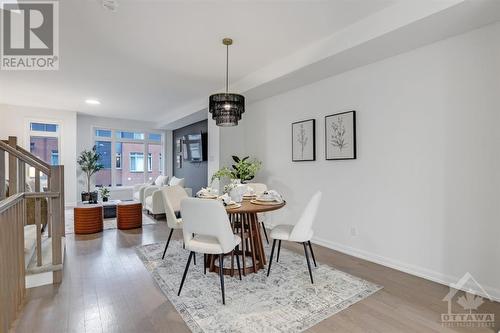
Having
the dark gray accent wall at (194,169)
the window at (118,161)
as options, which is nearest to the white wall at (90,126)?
the window at (118,161)

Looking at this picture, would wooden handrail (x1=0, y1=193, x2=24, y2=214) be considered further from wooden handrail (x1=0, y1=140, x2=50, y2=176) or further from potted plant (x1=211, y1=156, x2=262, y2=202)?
potted plant (x1=211, y1=156, x2=262, y2=202)

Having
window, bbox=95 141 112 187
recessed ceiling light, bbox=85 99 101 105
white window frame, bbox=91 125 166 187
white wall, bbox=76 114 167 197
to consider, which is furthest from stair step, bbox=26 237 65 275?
white window frame, bbox=91 125 166 187

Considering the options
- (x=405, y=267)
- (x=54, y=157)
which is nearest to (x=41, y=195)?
(x=405, y=267)

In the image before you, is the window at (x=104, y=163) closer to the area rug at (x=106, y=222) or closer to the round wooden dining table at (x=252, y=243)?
the area rug at (x=106, y=222)

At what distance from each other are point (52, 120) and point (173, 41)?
5689mm

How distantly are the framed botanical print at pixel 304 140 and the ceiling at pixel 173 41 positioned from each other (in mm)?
1096

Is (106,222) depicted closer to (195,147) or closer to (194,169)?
(194,169)

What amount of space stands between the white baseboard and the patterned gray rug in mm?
630

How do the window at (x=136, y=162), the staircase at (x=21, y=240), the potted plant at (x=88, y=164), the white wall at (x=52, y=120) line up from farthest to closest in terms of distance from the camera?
the window at (x=136, y=162), the potted plant at (x=88, y=164), the white wall at (x=52, y=120), the staircase at (x=21, y=240)

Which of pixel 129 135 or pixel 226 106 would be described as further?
pixel 129 135

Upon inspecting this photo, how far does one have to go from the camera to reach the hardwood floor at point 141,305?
1.92 meters

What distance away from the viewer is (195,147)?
717 cm

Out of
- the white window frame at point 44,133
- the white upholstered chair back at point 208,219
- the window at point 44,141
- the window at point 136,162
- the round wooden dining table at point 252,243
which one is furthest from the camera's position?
the window at point 136,162

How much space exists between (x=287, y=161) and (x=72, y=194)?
616 centimetres
